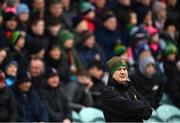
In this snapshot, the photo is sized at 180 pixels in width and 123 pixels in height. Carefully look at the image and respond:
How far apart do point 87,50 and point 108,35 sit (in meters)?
0.90

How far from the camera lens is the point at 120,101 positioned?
787 cm

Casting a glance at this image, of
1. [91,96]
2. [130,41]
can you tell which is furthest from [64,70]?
[130,41]

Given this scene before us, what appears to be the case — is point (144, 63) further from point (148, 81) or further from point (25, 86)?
point (25, 86)

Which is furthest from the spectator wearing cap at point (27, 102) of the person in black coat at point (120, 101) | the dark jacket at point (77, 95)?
the person in black coat at point (120, 101)

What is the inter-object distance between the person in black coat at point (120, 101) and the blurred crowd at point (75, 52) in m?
2.94

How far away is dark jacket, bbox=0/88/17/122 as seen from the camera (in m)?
10.4

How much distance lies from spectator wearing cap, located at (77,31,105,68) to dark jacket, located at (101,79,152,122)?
4.61 m

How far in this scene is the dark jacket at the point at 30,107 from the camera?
10852 millimetres

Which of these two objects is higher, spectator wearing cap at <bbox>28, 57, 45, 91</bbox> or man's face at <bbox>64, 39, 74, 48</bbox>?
man's face at <bbox>64, 39, 74, 48</bbox>

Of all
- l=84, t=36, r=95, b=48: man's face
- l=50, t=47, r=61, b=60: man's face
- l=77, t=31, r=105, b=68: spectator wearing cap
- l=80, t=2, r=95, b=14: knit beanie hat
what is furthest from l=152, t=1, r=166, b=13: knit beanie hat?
l=50, t=47, r=61, b=60: man's face

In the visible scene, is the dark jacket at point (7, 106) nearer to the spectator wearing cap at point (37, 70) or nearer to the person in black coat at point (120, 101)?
the spectator wearing cap at point (37, 70)

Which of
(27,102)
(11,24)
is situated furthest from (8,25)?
(27,102)

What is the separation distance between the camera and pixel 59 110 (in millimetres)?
11305

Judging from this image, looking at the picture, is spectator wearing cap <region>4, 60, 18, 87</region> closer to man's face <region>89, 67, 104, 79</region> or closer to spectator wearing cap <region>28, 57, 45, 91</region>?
spectator wearing cap <region>28, 57, 45, 91</region>
